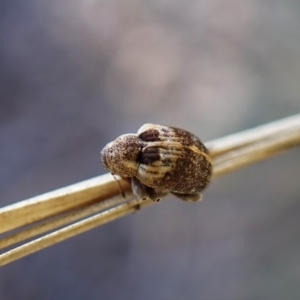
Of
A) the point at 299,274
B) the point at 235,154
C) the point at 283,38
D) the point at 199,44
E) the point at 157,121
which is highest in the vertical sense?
the point at 199,44

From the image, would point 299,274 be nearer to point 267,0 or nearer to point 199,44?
point 199,44

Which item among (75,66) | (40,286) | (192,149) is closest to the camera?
(192,149)

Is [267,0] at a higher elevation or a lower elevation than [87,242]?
higher

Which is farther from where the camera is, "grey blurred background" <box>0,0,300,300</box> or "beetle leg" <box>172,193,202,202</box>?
"grey blurred background" <box>0,0,300,300</box>

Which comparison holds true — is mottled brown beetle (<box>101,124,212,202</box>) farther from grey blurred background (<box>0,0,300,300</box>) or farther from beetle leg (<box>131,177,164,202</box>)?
grey blurred background (<box>0,0,300,300</box>)

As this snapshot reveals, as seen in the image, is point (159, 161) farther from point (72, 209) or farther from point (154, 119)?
point (154, 119)

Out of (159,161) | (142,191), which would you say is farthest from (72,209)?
(159,161)

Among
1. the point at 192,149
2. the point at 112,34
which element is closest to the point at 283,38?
the point at 112,34

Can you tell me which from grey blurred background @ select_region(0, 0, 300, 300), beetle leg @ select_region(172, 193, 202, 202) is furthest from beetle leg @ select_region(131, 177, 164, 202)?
grey blurred background @ select_region(0, 0, 300, 300)
